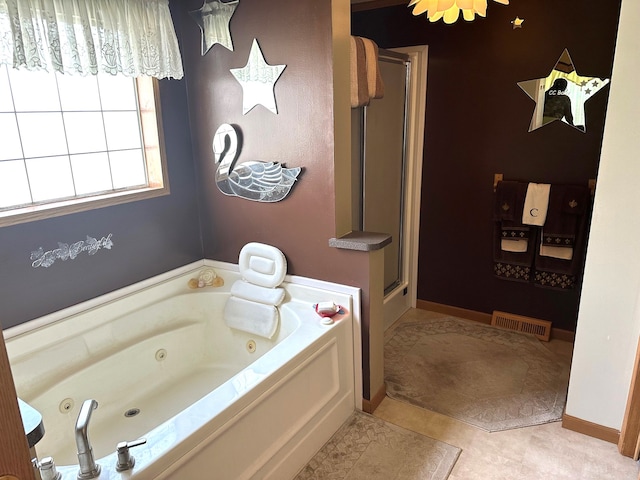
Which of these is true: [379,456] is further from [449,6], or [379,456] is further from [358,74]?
[449,6]

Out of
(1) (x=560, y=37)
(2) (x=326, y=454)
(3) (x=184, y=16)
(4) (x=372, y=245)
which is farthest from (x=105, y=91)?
(1) (x=560, y=37)

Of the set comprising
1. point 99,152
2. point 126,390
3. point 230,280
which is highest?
point 99,152

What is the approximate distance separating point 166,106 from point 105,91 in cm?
33

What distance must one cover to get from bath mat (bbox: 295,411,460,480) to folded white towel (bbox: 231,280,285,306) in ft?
2.51

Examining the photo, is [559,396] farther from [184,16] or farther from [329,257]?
[184,16]

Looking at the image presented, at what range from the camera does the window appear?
7.03 feet

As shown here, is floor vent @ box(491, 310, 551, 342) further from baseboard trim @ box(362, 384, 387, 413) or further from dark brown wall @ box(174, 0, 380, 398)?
dark brown wall @ box(174, 0, 380, 398)

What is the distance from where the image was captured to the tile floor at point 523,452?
82.6 inches

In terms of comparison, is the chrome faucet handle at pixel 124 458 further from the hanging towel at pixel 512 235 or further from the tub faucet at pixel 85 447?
the hanging towel at pixel 512 235

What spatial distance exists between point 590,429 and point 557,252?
1.14 meters

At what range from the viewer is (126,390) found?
246 centimetres

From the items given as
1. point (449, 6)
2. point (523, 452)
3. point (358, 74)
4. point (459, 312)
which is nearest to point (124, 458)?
point (523, 452)

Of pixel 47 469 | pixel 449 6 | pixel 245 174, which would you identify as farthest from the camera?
pixel 245 174

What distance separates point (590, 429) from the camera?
91.0 inches
